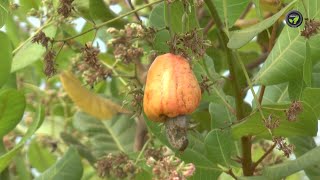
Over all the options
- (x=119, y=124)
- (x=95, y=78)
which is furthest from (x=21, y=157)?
(x=95, y=78)

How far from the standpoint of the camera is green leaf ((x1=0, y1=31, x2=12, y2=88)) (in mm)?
1496

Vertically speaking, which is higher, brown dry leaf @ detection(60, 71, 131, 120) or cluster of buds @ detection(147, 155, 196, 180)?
brown dry leaf @ detection(60, 71, 131, 120)

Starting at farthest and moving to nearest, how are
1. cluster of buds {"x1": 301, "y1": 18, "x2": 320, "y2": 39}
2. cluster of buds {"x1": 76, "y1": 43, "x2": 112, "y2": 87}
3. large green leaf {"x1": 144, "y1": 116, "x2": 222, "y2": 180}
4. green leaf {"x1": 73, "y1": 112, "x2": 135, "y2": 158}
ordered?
green leaf {"x1": 73, "y1": 112, "x2": 135, "y2": 158}, large green leaf {"x1": 144, "y1": 116, "x2": 222, "y2": 180}, cluster of buds {"x1": 76, "y1": 43, "x2": 112, "y2": 87}, cluster of buds {"x1": 301, "y1": 18, "x2": 320, "y2": 39}

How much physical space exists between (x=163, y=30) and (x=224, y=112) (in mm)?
296

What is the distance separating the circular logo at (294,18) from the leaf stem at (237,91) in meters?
0.13

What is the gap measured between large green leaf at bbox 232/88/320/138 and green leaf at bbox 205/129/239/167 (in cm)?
3

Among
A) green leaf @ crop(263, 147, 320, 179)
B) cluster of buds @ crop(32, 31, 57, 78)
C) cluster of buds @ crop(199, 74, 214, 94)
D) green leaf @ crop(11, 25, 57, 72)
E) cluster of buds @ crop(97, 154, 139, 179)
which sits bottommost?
green leaf @ crop(263, 147, 320, 179)

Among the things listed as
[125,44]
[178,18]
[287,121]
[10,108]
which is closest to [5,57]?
[10,108]

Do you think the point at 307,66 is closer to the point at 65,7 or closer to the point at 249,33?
the point at 249,33

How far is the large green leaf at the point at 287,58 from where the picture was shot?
4.67 feet

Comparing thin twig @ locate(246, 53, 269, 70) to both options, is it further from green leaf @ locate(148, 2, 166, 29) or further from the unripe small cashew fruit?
the unripe small cashew fruit

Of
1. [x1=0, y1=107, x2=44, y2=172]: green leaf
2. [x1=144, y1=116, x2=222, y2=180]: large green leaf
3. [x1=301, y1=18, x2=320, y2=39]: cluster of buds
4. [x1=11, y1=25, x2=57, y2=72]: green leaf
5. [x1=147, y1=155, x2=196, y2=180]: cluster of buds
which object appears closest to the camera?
[x1=147, y1=155, x2=196, y2=180]: cluster of buds

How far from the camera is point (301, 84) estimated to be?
1.44m

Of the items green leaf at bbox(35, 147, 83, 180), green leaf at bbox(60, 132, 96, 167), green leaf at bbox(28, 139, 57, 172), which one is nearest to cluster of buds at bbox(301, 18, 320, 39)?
green leaf at bbox(35, 147, 83, 180)
